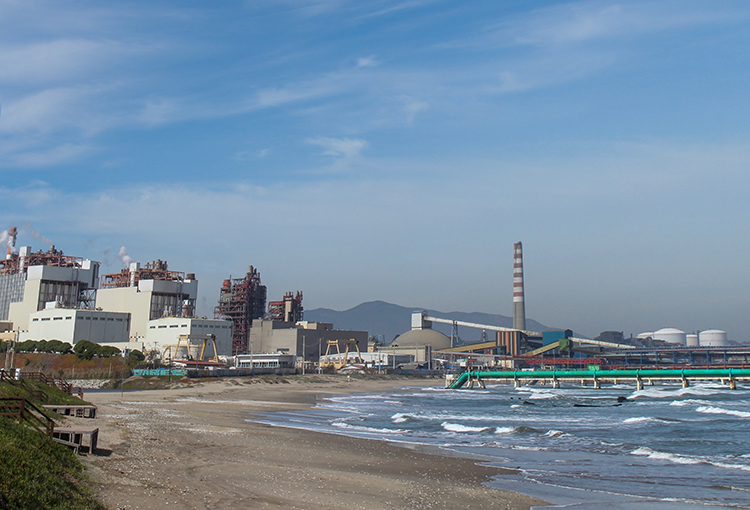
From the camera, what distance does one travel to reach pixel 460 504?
15.0 m

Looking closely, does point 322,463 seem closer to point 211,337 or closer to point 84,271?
point 211,337

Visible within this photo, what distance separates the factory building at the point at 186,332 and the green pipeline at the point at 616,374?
60308 mm

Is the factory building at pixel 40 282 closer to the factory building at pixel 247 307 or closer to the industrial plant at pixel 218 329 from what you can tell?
the industrial plant at pixel 218 329

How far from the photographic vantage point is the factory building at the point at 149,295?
145 meters

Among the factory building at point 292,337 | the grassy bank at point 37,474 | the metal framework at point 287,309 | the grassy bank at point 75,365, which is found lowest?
the grassy bank at point 75,365

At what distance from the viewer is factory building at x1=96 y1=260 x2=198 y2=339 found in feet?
475

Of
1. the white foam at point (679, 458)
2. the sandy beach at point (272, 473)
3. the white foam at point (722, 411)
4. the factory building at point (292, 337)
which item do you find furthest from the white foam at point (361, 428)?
the factory building at point (292, 337)

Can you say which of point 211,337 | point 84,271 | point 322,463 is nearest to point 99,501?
point 322,463

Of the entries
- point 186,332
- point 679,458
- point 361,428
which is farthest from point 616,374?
point 186,332

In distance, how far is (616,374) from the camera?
8875 cm

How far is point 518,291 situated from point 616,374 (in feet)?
331

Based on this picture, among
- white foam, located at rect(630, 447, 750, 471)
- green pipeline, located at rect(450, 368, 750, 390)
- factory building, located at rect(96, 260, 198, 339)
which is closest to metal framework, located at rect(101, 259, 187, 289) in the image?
factory building, located at rect(96, 260, 198, 339)

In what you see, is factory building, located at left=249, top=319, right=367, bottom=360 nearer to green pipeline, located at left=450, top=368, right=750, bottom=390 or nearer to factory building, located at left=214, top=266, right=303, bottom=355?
factory building, located at left=214, top=266, right=303, bottom=355

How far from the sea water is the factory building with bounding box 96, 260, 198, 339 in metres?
108
